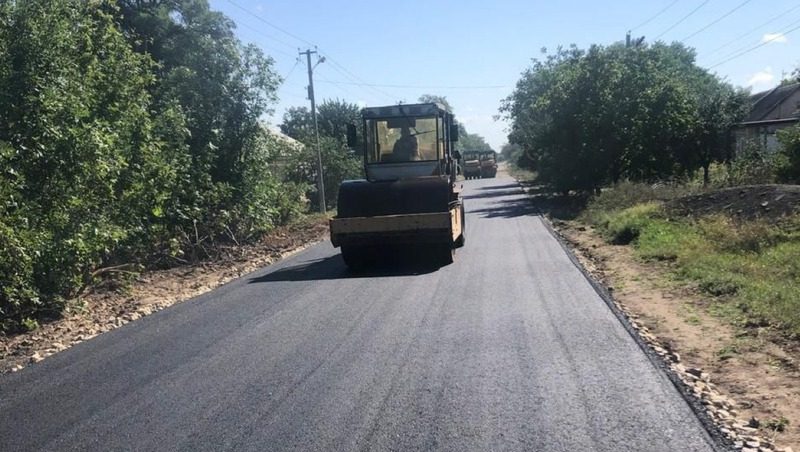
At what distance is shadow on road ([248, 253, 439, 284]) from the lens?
12.2m

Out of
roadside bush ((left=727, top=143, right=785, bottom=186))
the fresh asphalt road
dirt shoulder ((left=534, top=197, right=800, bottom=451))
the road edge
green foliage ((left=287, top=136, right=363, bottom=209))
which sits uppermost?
green foliage ((left=287, top=136, right=363, bottom=209))

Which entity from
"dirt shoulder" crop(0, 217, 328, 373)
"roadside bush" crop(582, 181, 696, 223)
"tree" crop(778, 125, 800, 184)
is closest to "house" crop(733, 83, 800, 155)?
"tree" crop(778, 125, 800, 184)

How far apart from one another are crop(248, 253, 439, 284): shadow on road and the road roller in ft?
0.83

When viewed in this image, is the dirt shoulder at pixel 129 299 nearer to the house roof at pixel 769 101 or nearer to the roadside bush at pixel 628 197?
the roadside bush at pixel 628 197

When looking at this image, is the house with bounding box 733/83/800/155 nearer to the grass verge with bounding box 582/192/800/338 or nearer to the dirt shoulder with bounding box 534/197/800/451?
the grass verge with bounding box 582/192/800/338

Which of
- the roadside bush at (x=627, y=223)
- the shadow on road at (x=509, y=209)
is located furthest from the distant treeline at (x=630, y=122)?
the roadside bush at (x=627, y=223)

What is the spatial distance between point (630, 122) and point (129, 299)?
19039mm

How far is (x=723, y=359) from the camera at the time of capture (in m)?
6.55

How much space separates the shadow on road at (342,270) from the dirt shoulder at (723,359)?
131 inches

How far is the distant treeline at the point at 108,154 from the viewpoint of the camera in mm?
9117

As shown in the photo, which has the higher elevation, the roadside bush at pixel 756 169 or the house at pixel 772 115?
the house at pixel 772 115

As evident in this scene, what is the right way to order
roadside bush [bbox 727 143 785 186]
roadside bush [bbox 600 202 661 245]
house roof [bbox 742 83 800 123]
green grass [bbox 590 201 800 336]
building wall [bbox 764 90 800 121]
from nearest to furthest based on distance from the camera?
green grass [bbox 590 201 800 336] < roadside bush [bbox 600 202 661 245] < roadside bush [bbox 727 143 785 186] < building wall [bbox 764 90 800 121] < house roof [bbox 742 83 800 123]

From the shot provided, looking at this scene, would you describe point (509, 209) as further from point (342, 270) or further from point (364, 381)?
point (364, 381)

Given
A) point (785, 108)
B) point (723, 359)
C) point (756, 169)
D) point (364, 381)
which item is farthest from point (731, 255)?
point (785, 108)
